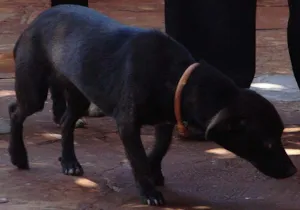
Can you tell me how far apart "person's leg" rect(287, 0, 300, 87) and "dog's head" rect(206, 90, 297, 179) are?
1.51 metres

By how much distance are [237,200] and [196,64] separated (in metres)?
0.79

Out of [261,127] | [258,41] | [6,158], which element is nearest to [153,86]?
[261,127]

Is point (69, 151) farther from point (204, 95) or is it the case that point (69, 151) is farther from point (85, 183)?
point (204, 95)

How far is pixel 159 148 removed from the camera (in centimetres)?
480

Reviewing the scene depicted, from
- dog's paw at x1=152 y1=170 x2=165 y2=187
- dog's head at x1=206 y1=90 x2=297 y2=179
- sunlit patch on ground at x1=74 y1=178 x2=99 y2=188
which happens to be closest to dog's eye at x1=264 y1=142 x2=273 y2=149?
dog's head at x1=206 y1=90 x2=297 y2=179

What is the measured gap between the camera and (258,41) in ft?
29.1

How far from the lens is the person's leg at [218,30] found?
18.7 feet

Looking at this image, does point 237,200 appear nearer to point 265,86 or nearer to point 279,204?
point 279,204

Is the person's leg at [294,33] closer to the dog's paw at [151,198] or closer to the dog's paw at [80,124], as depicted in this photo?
the dog's paw at [80,124]

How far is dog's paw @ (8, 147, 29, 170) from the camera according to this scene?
5.08 meters

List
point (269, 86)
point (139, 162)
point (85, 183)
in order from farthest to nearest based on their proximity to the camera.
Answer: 1. point (269, 86)
2. point (85, 183)
3. point (139, 162)

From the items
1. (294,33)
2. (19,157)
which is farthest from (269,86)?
(19,157)

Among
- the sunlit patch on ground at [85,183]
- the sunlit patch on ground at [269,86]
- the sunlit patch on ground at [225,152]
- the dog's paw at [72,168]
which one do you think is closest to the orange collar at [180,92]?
the sunlit patch on ground at [85,183]

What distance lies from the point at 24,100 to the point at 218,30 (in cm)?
144
